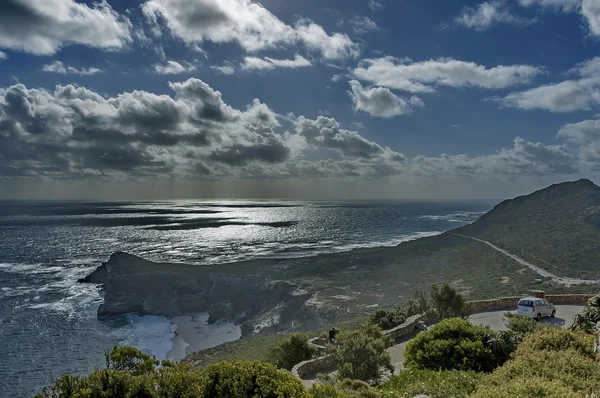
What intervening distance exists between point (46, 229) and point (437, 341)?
158 m

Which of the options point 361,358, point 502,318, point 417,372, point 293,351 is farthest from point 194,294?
point 417,372

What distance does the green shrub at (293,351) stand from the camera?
62.4 ft

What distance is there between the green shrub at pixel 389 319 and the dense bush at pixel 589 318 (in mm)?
10189

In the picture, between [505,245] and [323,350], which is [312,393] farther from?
[505,245]

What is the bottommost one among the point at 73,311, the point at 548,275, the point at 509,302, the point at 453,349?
the point at 73,311

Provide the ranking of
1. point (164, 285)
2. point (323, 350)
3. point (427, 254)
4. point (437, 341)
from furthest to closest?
point (427, 254)
point (164, 285)
point (323, 350)
point (437, 341)

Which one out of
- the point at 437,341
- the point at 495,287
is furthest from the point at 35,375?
the point at 495,287

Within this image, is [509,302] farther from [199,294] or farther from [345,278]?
[199,294]

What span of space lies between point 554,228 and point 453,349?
7462 centimetres

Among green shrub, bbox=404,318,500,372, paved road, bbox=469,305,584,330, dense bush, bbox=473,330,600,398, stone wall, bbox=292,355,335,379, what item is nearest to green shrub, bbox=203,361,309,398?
dense bush, bbox=473,330,600,398

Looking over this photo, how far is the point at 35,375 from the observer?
31312 millimetres

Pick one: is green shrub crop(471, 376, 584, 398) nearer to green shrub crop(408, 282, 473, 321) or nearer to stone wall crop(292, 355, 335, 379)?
stone wall crop(292, 355, 335, 379)

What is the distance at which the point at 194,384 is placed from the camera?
775 centimetres

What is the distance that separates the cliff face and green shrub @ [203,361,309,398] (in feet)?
124
